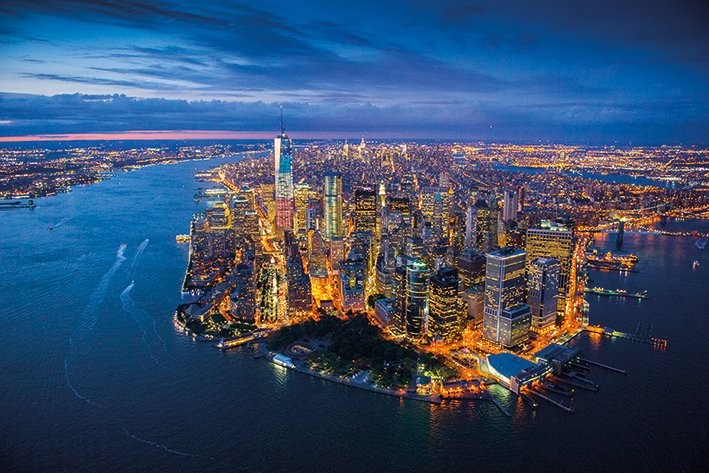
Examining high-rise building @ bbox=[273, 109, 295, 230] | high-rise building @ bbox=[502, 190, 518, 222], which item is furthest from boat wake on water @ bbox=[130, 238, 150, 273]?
high-rise building @ bbox=[502, 190, 518, 222]

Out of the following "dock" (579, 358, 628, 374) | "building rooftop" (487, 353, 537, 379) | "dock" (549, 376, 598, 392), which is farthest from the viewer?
"dock" (579, 358, 628, 374)

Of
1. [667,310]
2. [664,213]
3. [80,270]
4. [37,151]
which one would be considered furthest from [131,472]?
[37,151]

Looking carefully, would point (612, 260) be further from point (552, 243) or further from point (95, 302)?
point (95, 302)

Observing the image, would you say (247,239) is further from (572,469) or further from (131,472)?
(572,469)

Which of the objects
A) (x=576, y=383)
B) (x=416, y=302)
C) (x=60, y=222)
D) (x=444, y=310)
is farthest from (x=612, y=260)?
(x=60, y=222)

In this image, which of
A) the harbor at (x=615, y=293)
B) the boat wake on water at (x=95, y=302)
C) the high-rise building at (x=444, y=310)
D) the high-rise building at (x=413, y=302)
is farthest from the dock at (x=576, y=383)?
the boat wake on water at (x=95, y=302)

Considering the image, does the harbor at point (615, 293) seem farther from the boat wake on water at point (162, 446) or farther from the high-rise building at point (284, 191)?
the high-rise building at point (284, 191)

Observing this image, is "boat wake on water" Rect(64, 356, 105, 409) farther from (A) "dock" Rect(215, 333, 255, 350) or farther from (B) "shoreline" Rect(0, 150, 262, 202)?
(B) "shoreline" Rect(0, 150, 262, 202)
